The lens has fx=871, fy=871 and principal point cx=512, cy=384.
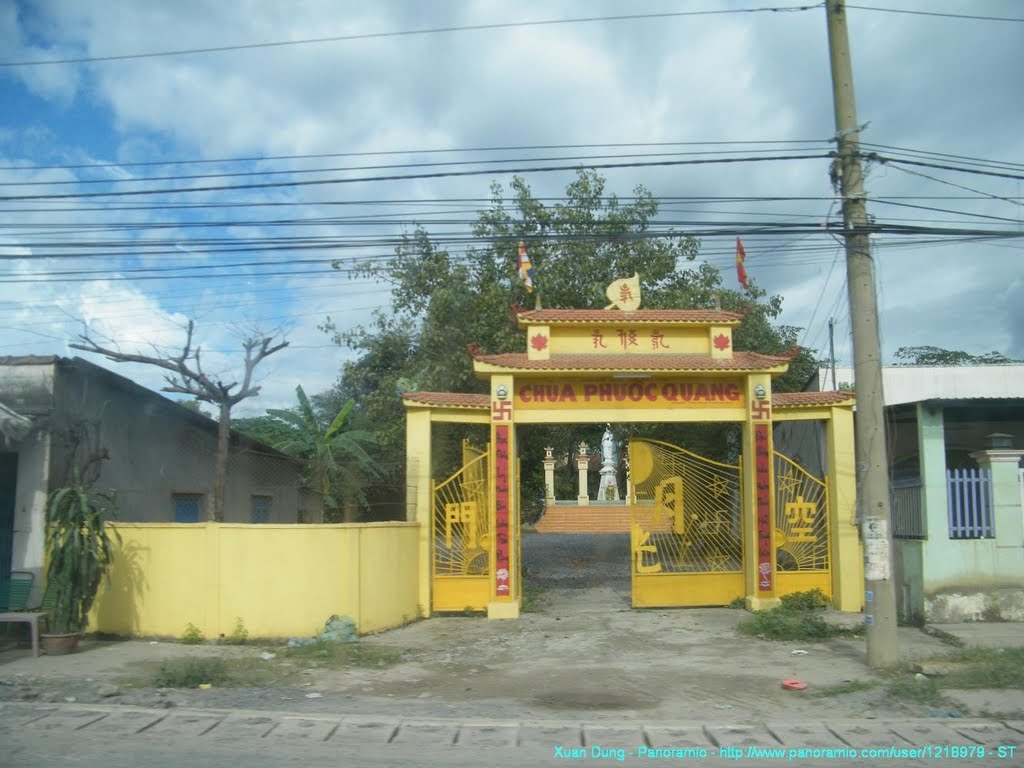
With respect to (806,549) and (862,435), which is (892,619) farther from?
(806,549)

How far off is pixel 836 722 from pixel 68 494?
29.9ft

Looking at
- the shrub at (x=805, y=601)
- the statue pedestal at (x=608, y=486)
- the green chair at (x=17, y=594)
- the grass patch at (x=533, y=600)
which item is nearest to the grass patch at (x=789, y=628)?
the shrub at (x=805, y=601)

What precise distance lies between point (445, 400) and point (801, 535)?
20.1 feet

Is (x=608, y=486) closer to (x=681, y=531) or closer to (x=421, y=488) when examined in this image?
(x=681, y=531)

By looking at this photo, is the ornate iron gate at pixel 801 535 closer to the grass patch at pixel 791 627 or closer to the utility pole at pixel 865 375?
the grass patch at pixel 791 627

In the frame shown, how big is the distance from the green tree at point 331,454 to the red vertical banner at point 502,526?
780 centimetres

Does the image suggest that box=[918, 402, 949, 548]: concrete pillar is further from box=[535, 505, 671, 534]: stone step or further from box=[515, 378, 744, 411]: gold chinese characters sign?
box=[535, 505, 671, 534]: stone step

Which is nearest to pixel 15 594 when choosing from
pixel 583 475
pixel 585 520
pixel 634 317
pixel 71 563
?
pixel 71 563

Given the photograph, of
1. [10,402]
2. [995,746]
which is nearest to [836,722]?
[995,746]

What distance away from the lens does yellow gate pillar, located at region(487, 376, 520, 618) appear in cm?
1353

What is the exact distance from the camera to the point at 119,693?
8.59 metres

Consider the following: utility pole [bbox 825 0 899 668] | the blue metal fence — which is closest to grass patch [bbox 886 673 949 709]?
utility pole [bbox 825 0 899 668]

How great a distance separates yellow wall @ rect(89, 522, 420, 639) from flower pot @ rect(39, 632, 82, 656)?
1053 millimetres

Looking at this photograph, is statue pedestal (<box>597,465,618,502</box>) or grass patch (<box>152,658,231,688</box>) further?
statue pedestal (<box>597,465,618,502</box>)
